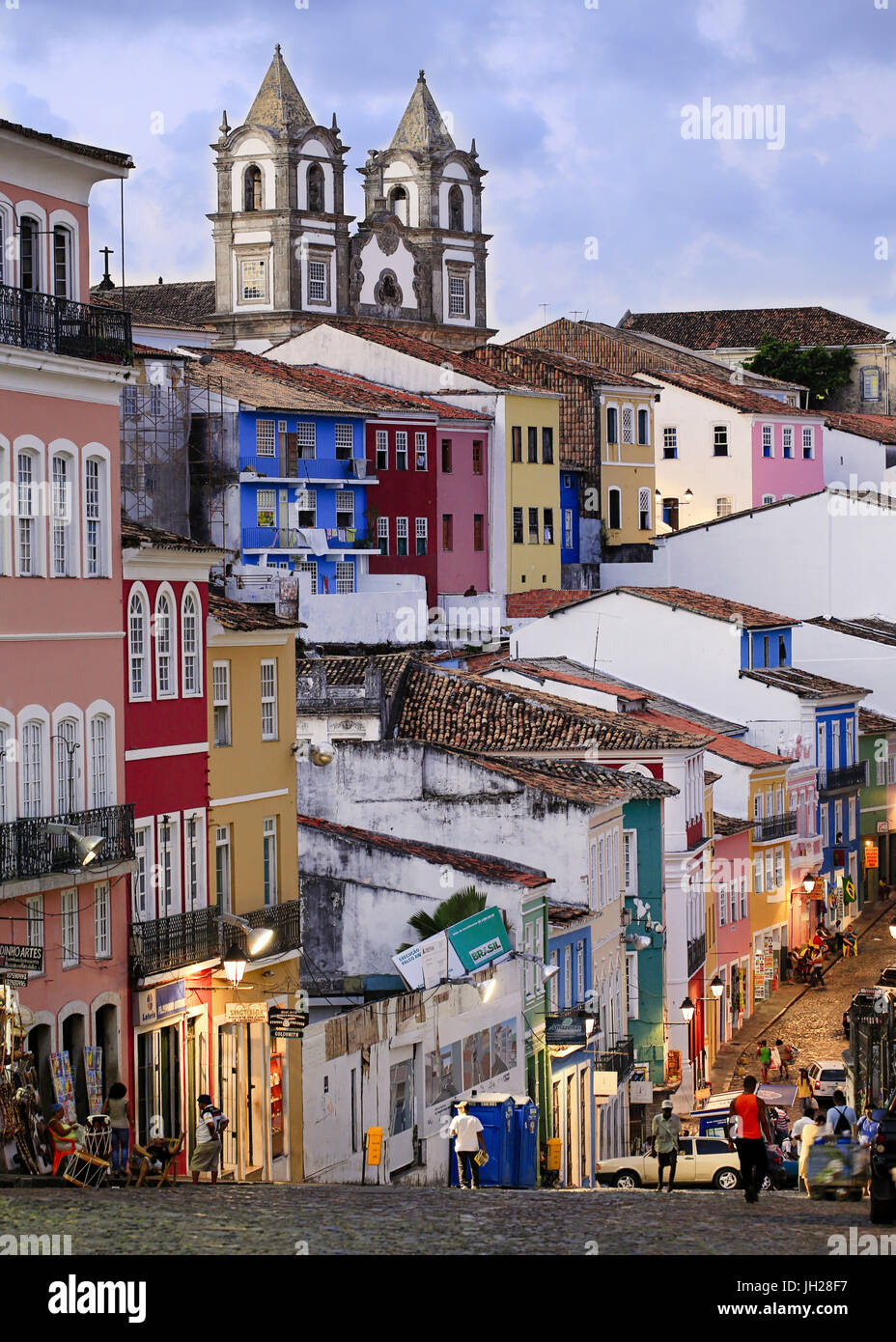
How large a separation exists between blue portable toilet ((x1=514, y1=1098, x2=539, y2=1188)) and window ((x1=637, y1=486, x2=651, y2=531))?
57965 millimetres

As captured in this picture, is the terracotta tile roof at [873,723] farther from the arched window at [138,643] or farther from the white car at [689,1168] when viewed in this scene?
the arched window at [138,643]

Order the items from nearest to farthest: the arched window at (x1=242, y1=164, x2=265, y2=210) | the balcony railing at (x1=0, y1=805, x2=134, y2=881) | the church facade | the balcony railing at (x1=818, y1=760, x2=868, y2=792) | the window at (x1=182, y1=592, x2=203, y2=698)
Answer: the balcony railing at (x1=0, y1=805, x2=134, y2=881) < the window at (x1=182, y1=592, x2=203, y2=698) < the balcony railing at (x1=818, y1=760, x2=868, y2=792) < the church facade < the arched window at (x1=242, y1=164, x2=265, y2=210)

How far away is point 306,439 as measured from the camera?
78312 millimetres

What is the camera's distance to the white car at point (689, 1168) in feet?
129

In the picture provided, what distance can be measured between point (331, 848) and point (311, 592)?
32.0m

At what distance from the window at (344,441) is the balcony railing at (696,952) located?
83.4ft

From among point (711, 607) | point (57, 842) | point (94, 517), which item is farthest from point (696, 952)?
point (57, 842)

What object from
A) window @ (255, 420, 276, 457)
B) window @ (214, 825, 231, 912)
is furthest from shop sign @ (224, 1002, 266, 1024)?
window @ (255, 420, 276, 457)

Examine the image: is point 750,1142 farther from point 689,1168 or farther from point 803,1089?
point 803,1089

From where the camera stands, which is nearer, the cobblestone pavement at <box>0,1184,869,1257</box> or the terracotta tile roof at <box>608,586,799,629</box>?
the cobblestone pavement at <box>0,1184,869,1257</box>

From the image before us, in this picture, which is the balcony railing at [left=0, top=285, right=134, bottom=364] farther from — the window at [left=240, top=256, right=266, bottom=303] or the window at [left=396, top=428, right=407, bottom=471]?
the window at [left=240, top=256, right=266, bottom=303]

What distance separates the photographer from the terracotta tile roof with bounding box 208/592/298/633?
37562 mm

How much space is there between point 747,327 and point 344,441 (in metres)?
47.6
